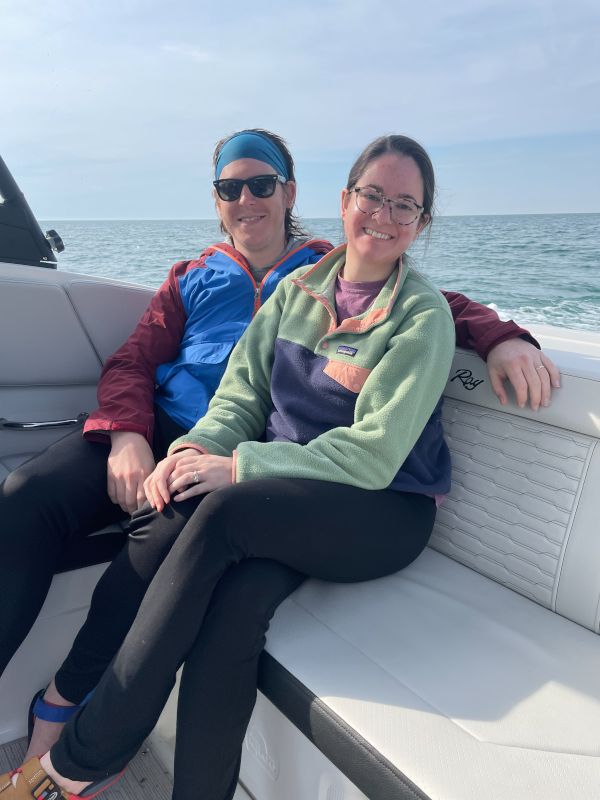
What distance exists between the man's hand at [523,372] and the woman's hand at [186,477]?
0.62 metres

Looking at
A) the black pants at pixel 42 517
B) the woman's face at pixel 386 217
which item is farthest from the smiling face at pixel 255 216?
the black pants at pixel 42 517

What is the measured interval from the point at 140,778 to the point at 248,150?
161cm

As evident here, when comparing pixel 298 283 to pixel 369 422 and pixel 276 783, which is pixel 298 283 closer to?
pixel 369 422

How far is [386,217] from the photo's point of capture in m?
1.54

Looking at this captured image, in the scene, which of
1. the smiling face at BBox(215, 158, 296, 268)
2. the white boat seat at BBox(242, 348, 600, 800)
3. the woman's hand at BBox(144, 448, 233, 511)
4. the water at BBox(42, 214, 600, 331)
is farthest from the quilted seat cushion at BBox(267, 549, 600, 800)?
the water at BBox(42, 214, 600, 331)

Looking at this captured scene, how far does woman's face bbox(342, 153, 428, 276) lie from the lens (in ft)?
5.07

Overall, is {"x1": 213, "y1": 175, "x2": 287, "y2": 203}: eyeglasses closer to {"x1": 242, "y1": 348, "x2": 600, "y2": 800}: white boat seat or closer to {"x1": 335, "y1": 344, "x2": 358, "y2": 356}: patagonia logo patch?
{"x1": 335, "y1": 344, "x2": 358, "y2": 356}: patagonia logo patch

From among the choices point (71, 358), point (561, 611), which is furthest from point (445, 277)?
point (561, 611)

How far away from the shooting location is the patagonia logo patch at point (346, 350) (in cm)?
151

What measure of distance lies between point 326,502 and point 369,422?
182 mm

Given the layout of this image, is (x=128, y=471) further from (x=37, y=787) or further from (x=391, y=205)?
(x=391, y=205)

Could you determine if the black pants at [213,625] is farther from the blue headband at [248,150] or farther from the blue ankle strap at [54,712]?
the blue headband at [248,150]

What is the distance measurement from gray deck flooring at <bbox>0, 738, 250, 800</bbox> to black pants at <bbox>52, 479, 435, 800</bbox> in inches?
14.2

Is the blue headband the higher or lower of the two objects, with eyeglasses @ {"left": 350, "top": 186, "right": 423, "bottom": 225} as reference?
higher
